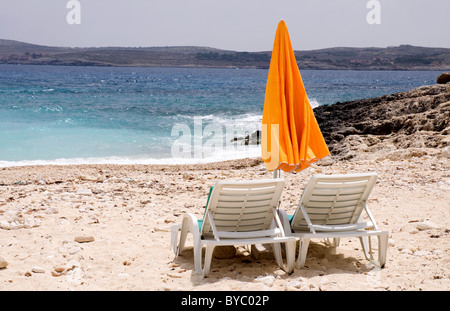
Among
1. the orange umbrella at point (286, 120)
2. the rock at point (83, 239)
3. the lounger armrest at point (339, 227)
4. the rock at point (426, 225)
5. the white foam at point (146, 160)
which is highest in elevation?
the orange umbrella at point (286, 120)

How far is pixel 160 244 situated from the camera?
206 inches

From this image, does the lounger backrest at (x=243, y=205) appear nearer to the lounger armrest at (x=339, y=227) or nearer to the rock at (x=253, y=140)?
the lounger armrest at (x=339, y=227)

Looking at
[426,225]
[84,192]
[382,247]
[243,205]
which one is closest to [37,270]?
[243,205]

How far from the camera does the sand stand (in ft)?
13.2

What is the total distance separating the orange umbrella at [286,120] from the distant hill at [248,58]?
412 feet

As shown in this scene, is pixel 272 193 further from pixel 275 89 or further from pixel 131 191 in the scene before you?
pixel 131 191

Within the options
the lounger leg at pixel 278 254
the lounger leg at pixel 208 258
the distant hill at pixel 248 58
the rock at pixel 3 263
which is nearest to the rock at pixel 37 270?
the rock at pixel 3 263

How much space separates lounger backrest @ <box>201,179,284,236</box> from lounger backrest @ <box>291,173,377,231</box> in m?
0.31

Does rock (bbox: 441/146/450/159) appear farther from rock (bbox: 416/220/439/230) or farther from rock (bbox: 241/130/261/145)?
rock (bbox: 241/130/261/145)

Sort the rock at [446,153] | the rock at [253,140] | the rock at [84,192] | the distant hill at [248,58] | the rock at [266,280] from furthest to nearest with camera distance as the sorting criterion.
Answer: the distant hill at [248,58] < the rock at [253,140] < the rock at [446,153] < the rock at [84,192] < the rock at [266,280]

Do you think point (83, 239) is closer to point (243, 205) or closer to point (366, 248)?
point (243, 205)

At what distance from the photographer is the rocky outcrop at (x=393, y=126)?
440 inches

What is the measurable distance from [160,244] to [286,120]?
2.03 meters
